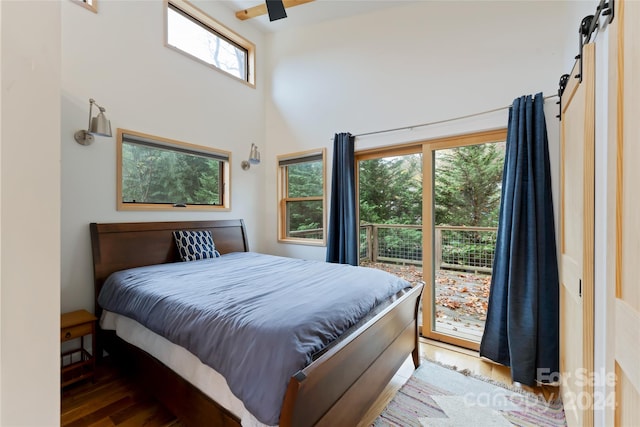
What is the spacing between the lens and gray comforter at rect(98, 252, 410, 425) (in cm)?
118

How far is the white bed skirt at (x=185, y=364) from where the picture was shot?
50.1 inches

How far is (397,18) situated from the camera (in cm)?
307

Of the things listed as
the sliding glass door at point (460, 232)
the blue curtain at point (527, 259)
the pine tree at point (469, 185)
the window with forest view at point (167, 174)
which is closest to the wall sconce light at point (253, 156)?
the window with forest view at point (167, 174)

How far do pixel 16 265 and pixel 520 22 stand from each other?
11.1ft

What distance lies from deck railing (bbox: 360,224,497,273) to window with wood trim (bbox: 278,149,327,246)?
0.69m

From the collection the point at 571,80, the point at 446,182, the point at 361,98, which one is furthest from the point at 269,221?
the point at 571,80

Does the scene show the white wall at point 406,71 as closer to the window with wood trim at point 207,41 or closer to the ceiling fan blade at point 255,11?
the window with wood trim at point 207,41

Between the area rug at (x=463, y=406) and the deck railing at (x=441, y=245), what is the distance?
1048mm

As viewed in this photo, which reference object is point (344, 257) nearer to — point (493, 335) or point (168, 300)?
point (493, 335)

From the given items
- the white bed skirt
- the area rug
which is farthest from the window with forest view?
the area rug

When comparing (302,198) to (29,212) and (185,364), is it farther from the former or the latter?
(29,212)

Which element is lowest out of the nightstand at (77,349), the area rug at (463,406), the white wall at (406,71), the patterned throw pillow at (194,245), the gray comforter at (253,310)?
the area rug at (463,406)

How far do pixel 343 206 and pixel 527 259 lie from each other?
5.90ft

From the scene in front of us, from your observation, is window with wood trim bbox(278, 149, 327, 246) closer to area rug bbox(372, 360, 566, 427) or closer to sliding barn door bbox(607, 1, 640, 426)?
area rug bbox(372, 360, 566, 427)
